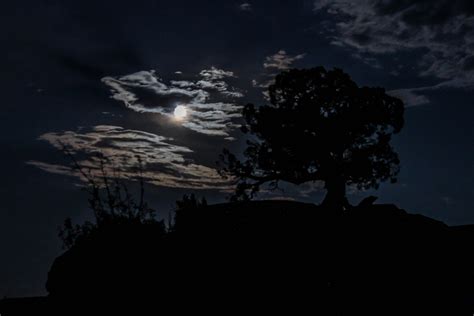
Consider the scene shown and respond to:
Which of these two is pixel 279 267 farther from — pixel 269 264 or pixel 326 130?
pixel 326 130

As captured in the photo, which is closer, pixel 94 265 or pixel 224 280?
pixel 224 280

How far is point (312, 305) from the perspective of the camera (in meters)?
10.1

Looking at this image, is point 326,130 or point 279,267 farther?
point 326,130

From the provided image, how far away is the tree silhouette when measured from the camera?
29.8 metres

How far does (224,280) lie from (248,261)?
717 millimetres

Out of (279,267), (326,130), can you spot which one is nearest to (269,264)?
(279,267)

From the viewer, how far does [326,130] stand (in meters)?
29.8

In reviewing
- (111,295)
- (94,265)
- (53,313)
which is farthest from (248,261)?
(53,313)

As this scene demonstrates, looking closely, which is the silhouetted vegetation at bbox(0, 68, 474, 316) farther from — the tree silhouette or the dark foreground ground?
the tree silhouette

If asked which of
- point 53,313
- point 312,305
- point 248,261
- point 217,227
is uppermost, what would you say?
point 217,227

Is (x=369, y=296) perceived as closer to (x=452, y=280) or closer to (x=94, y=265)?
(x=452, y=280)

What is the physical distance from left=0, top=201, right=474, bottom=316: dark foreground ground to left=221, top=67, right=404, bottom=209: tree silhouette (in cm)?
1781

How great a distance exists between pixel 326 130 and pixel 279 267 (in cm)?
2029

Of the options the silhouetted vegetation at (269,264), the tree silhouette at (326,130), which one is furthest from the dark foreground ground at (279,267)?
the tree silhouette at (326,130)
